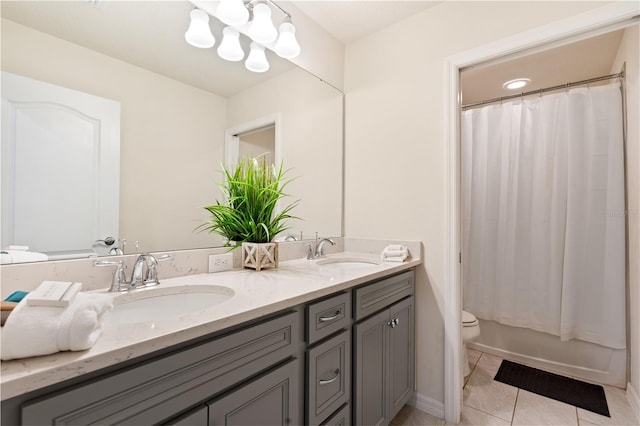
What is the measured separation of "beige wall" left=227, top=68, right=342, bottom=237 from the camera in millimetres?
1815

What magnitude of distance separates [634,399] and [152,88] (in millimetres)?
Answer: 3027

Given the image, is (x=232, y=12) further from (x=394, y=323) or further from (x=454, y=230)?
(x=394, y=323)

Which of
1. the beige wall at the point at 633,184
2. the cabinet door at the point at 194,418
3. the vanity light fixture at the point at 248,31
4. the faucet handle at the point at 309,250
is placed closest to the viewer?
the cabinet door at the point at 194,418

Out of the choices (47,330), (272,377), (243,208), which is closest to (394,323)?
(272,377)

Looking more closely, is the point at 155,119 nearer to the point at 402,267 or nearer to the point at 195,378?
the point at 195,378

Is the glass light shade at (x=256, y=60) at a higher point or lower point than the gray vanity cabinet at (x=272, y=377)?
higher

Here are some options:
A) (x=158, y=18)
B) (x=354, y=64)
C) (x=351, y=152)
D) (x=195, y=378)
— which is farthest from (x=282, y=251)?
(x=354, y=64)

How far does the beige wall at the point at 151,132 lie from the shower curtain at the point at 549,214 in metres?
2.19

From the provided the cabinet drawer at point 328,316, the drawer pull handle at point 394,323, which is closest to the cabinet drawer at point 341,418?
the cabinet drawer at point 328,316

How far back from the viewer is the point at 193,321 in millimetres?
752

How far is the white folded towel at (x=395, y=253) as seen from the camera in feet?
5.74

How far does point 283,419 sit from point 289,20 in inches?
73.5

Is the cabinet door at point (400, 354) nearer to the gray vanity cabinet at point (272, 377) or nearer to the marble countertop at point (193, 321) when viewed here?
the gray vanity cabinet at point (272, 377)

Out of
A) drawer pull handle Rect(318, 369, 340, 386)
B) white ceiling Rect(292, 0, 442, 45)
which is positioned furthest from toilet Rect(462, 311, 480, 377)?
white ceiling Rect(292, 0, 442, 45)
